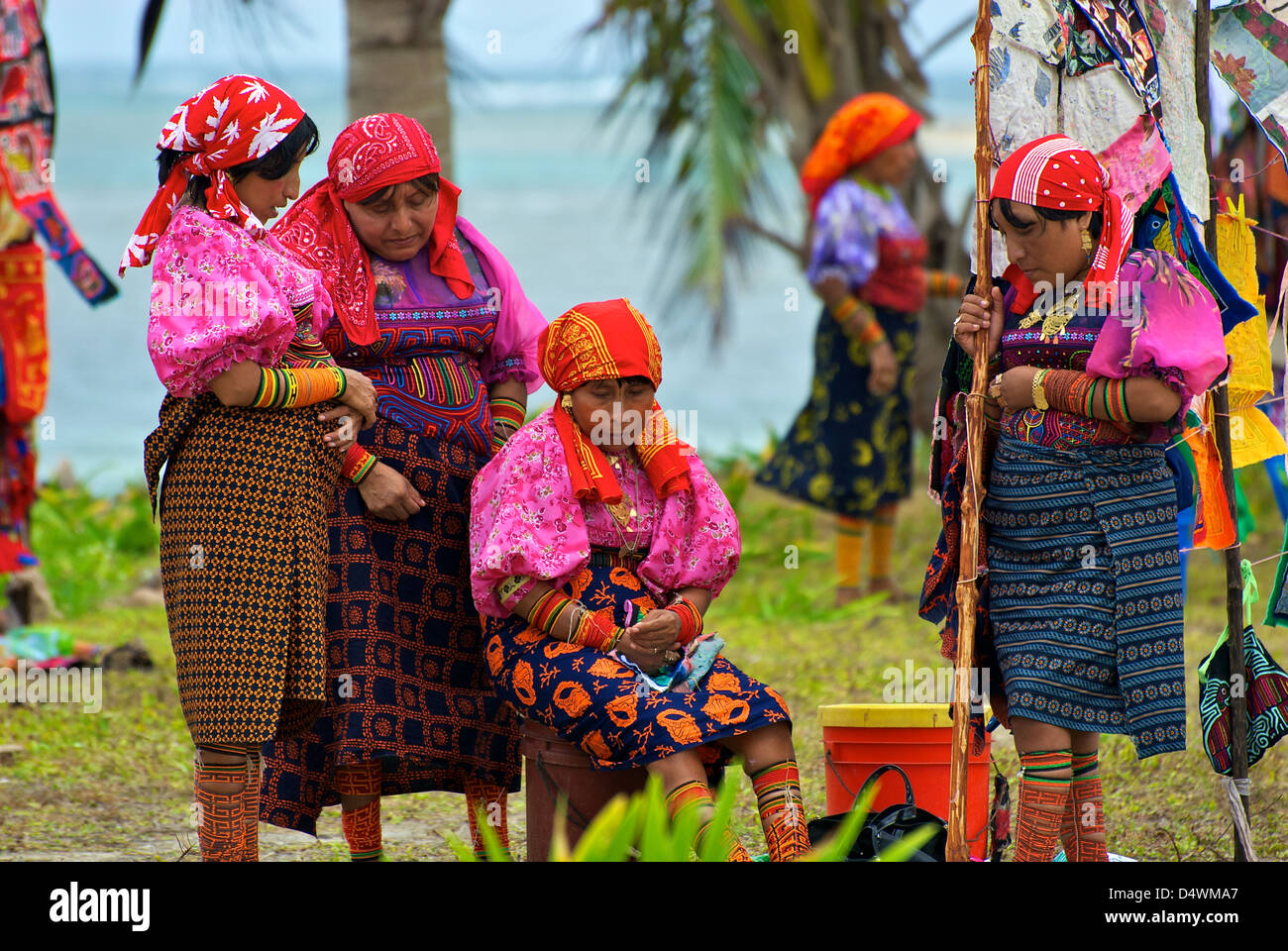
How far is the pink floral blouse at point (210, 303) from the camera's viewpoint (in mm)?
3314

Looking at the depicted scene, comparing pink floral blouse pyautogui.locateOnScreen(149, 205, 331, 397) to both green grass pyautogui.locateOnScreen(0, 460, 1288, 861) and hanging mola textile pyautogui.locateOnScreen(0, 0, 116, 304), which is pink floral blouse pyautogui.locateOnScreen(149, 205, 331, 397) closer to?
green grass pyautogui.locateOnScreen(0, 460, 1288, 861)

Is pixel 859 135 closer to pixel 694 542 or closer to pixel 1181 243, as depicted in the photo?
pixel 1181 243

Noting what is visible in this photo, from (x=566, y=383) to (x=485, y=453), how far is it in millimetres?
414

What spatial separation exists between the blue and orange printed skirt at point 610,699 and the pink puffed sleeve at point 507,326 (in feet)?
2.25

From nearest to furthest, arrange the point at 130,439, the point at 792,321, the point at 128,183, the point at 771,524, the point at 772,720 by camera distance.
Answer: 1. the point at 772,720
2. the point at 771,524
3. the point at 130,439
4. the point at 792,321
5. the point at 128,183

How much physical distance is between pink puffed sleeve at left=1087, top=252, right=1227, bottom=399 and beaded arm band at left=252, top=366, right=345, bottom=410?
1.73 meters

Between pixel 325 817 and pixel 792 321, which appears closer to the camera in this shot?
pixel 325 817

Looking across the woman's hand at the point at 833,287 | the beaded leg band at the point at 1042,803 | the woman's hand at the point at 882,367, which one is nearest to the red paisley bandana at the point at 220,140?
the beaded leg band at the point at 1042,803

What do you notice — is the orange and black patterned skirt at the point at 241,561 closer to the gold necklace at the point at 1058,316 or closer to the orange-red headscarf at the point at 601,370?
the orange-red headscarf at the point at 601,370
